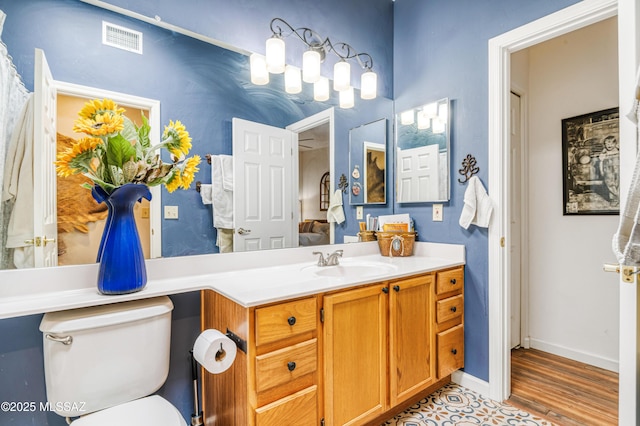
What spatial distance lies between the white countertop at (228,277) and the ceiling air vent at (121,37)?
0.97 m

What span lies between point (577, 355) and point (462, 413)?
1305 millimetres

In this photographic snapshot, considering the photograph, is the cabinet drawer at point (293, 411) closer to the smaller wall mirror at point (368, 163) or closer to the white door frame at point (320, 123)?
the white door frame at point (320, 123)

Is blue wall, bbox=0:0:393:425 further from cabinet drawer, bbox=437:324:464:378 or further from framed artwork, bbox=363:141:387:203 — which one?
cabinet drawer, bbox=437:324:464:378

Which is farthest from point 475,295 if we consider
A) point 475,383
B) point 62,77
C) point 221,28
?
point 62,77

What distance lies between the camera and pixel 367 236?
95.5 inches

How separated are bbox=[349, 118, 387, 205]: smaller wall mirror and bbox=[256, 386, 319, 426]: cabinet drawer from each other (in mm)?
1341

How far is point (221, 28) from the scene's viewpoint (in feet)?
5.76

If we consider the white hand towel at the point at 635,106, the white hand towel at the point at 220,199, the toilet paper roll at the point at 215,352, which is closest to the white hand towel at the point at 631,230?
the white hand towel at the point at 635,106

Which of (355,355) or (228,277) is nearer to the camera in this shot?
(355,355)

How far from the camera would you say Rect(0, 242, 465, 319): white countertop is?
1208mm

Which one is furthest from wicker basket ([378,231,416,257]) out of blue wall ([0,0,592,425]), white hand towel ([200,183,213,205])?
white hand towel ([200,183,213,205])

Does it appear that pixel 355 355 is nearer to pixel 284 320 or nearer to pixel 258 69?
pixel 284 320

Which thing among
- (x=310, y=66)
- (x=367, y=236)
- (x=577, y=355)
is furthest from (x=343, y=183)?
(x=577, y=355)

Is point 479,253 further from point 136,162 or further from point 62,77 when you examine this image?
point 62,77
